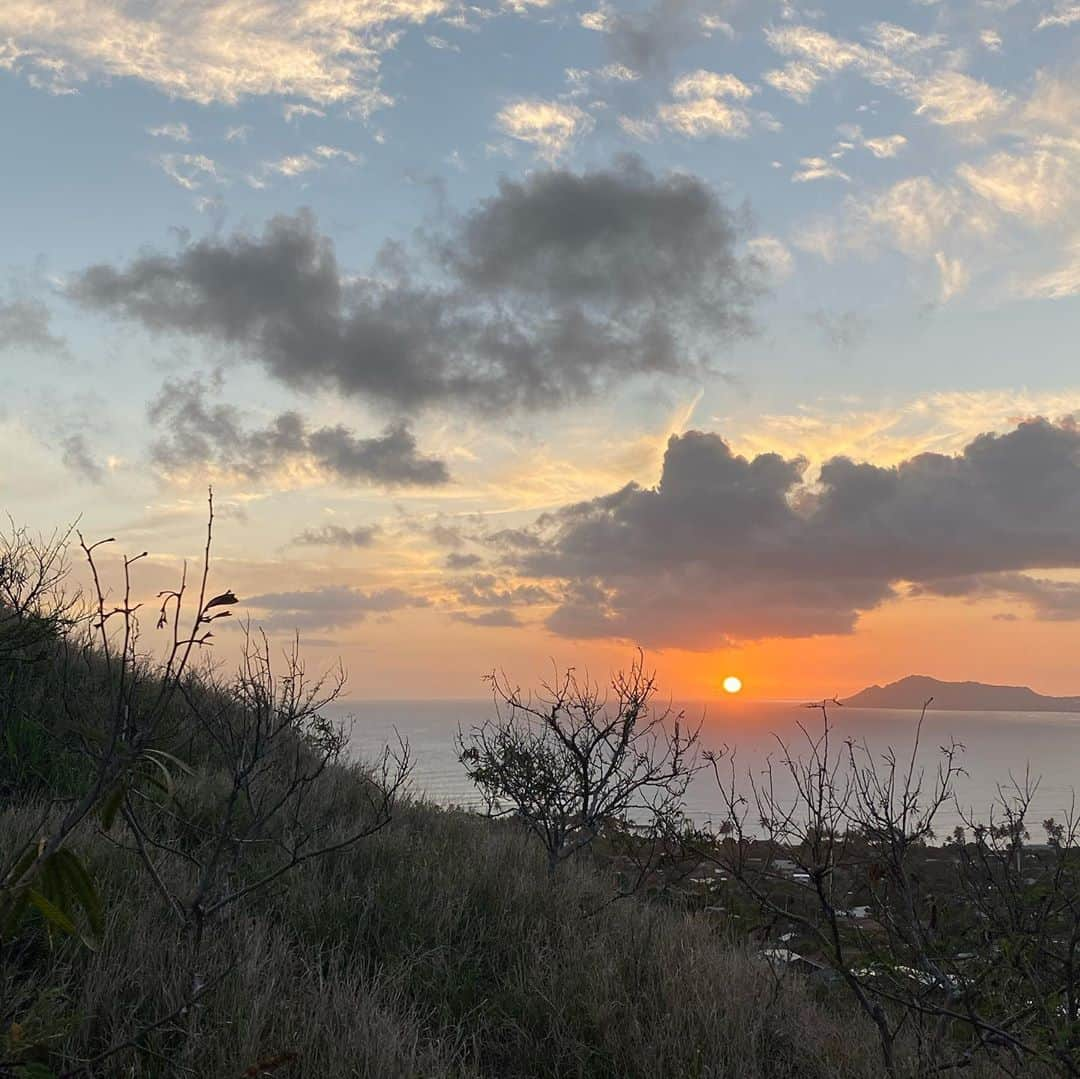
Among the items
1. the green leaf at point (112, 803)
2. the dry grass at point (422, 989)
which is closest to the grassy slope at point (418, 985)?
the dry grass at point (422, 989)

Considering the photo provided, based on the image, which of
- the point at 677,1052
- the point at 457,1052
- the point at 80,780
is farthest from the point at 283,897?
the point at 80,780

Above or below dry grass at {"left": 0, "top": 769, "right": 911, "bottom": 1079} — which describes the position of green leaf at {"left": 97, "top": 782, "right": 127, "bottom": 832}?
above

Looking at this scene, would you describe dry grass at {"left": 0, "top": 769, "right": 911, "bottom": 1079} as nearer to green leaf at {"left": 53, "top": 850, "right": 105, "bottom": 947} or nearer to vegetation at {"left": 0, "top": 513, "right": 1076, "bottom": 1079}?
vegetation at {"left": 0, "top": 513, "right": 1076, "bottom": 1079}

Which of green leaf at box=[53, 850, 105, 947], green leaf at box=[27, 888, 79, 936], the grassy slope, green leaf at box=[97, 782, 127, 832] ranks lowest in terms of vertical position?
the grassy slope

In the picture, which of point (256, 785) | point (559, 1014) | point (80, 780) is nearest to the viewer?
point (559, 1014)

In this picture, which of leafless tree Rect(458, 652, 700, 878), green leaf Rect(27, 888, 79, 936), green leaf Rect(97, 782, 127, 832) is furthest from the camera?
leafless tree Rect(458, 652, 700, 878)

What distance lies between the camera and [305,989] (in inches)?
210

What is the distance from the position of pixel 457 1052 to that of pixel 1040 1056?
311 centimetres

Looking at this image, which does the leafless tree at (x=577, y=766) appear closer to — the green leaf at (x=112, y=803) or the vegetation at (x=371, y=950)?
the vegetation at (x=371, y=950)

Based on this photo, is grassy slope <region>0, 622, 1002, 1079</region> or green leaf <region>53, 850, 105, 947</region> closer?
green leaf <region>53, 850, 105, 947</region>

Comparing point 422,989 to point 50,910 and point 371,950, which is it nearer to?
point 371,950

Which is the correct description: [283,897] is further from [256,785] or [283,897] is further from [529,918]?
[256,785]

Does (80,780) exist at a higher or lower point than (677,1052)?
higher

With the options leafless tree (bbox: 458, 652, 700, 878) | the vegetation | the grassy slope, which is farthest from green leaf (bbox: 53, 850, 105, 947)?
leafless tree (bbox: 458, 652, 700, 878)
